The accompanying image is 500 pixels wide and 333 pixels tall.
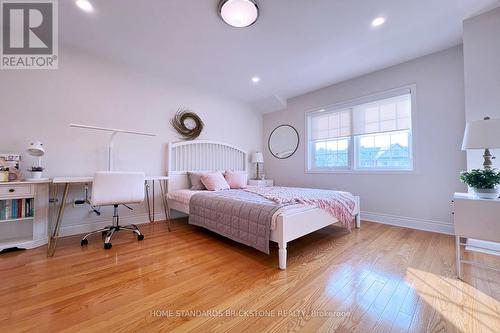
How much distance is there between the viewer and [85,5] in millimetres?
1922

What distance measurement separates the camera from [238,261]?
1872 mm

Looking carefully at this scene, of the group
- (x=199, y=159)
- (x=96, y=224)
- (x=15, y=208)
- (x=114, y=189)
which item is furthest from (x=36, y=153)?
(x=199, y=159)

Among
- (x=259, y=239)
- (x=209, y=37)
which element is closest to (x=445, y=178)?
(x=259, y=239)

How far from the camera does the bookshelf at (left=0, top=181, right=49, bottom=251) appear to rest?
2039mm

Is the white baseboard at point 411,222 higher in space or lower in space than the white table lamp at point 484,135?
lower

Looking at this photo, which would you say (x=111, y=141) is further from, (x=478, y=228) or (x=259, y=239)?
(x=478, y=228)

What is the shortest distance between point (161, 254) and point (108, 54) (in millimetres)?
2718

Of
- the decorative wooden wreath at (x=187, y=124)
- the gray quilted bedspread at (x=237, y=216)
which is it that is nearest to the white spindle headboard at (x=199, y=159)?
the decorative wooden wreath at (x=187, y=124)

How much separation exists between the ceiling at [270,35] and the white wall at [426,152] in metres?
0.21

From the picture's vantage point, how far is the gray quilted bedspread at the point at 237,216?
1.84m

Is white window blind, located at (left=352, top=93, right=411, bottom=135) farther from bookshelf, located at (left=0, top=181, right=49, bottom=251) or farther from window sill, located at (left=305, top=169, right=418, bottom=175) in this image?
bookshelf, located at (left=0, top=181, right=49, bottom=251)

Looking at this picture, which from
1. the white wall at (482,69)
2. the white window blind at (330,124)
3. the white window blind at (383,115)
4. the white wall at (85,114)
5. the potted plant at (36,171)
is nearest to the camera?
the white wall at (482,69)

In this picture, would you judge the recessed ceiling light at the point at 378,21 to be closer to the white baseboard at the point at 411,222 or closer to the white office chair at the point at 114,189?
the white baseboard at the point at 411,222

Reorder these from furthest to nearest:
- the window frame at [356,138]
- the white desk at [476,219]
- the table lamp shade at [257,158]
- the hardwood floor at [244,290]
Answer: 1. the table lamp shade at [257,158]
2. the window frame at [356,138]
3. the white desk at [476,219]
4. the hardwood floor at [244,290]
